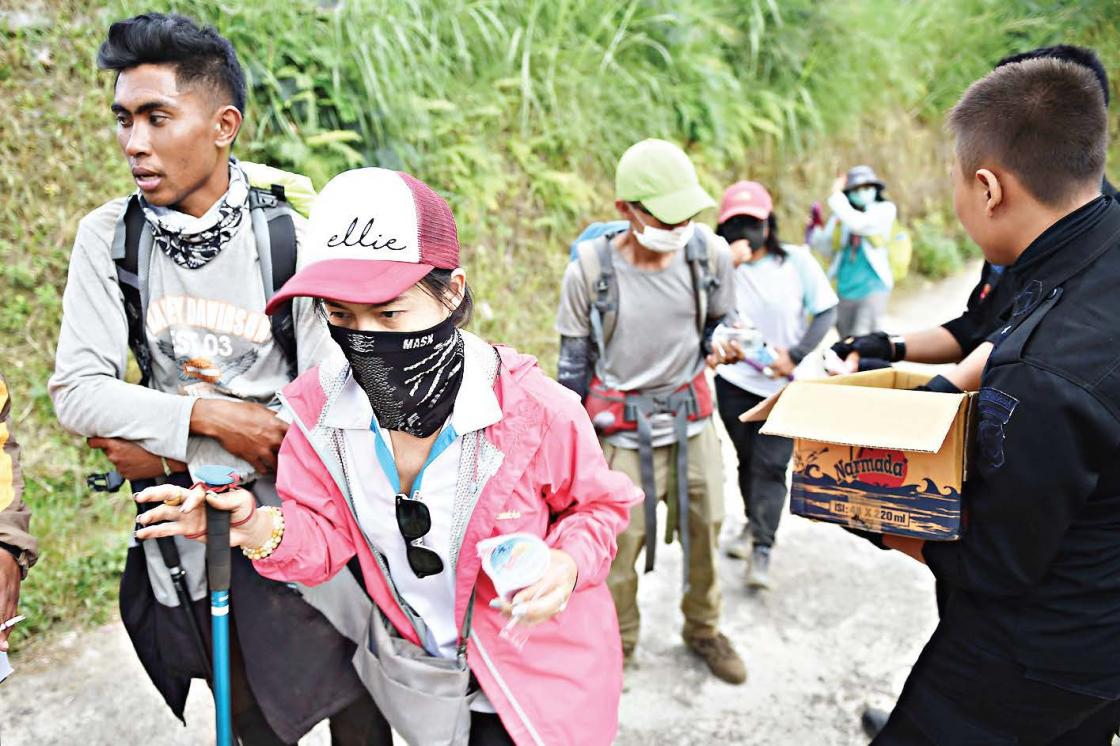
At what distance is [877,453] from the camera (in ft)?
7.29

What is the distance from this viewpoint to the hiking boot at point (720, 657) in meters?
3.79

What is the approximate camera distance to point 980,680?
2.20 m

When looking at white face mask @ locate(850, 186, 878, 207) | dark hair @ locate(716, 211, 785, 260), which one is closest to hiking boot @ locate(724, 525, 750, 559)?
dark hair @ locate(716, 211, 785, 260)

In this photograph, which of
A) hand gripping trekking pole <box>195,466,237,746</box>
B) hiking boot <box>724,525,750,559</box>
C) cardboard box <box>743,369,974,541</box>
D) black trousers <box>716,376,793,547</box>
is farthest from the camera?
hiking boot <box>724,525,750,559</box>

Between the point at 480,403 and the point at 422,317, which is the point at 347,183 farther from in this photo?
the point at 480,403

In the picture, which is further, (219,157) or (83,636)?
(83,636)

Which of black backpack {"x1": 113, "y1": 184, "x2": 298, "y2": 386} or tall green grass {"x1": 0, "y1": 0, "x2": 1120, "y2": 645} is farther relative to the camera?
tall green grass {"x1": 0, "y1": 0, "x2": 1120, "y2": 645}

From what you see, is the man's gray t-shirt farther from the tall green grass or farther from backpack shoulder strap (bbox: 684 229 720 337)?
the tall green grass

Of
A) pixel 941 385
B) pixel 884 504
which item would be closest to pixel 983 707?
pixel 884 504

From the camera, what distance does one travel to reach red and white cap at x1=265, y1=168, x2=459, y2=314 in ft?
5.58

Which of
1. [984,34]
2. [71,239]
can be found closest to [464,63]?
[71,239]

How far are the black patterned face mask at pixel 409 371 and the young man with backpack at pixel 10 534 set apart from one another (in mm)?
899

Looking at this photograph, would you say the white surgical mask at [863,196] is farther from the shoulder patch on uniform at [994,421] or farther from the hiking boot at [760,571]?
the shoulder patch on uniform at [994,421]

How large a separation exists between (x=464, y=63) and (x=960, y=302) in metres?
6.61
